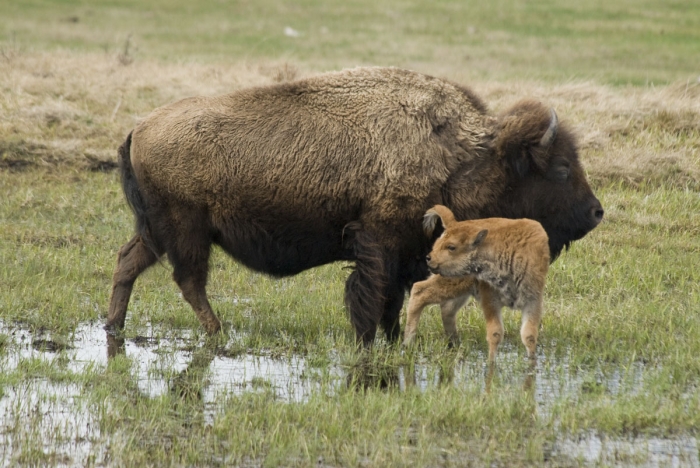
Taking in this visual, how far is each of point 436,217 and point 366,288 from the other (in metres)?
0.69

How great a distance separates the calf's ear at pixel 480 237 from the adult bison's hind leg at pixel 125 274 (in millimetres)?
2440

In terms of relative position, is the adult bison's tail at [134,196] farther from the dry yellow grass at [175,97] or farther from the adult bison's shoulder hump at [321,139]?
the dry yellow grass at [175,97]

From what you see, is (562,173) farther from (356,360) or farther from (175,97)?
(175,97)

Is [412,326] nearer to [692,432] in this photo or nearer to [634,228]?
[692,432]

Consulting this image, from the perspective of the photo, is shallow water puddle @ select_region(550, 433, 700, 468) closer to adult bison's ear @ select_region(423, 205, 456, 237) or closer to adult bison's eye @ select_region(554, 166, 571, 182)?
adult bison's ear @ select_region(423, 205, 456, 237)

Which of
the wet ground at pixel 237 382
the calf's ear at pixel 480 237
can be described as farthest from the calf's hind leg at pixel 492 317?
the calf's ear at pixel 480 237

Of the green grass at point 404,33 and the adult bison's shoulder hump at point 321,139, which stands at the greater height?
the green grass at point 404,33

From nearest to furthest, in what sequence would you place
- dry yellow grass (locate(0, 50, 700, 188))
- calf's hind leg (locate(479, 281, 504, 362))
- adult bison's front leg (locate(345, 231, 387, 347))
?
calf's hind leg (locate(479, 281, 504, 362)) < adult bison's front leg (locate(345, 231, 387, 347)) < dry yellow grass (locate(0, 50, 700, 188))

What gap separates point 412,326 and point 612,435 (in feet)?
6.59

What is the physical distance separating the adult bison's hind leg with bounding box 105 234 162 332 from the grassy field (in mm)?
183

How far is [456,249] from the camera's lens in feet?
21.6

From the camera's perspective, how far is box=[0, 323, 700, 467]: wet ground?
510cm

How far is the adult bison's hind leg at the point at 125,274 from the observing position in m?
7.56

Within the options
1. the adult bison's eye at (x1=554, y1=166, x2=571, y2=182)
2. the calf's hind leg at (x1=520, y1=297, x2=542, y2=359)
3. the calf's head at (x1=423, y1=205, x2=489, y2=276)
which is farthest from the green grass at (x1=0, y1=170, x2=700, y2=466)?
the adult bison's eye at (x1=554, y1=166, x2=571, y2=182)
